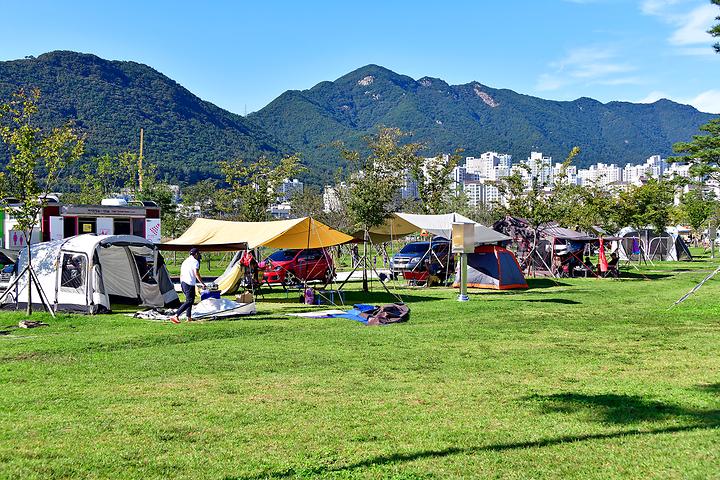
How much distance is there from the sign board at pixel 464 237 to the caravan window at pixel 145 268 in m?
7.57

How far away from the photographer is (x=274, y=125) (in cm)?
16162

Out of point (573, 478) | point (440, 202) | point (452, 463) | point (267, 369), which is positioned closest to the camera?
point (573, 478)

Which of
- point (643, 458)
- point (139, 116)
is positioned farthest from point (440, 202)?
point (139, 116)

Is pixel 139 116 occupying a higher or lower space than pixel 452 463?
higher

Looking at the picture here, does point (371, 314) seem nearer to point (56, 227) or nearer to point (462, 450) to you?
point (462, 450)

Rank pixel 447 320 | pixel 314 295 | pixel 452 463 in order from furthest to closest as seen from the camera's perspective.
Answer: pixel 314 295 → pixel 447 320 → pixel 452 463

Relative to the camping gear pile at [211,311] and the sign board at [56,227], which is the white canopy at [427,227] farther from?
the sign board at [56,227]

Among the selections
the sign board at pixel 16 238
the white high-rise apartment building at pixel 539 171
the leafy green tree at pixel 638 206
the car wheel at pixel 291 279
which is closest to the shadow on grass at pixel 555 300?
the car wheel at pixel 291 279

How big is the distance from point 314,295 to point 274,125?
147520 millimetres

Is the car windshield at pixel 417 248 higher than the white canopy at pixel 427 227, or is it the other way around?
the white canopy at pixel 427 227

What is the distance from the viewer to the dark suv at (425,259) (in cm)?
2433

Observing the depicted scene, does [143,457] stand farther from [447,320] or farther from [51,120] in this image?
[51,120]

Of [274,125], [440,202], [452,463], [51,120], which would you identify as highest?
[274,125]

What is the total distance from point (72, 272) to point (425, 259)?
40.6ft
